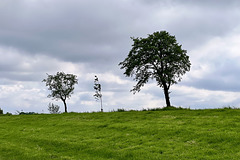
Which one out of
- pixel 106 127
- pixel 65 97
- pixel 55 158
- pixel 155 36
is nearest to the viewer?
pixel 55 158

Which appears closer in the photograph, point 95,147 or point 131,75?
point 95,147

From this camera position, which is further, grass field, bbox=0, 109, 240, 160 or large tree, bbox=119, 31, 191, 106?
large tree, bbox=119, 31, 191, 106

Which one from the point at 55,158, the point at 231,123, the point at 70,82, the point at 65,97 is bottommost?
the point at 55,158

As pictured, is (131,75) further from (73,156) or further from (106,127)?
(73,156)

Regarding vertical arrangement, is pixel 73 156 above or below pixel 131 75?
below

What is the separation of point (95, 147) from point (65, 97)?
67.6 meters

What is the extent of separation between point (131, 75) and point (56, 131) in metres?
30.8

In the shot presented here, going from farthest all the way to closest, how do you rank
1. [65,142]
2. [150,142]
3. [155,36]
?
[155,36]
[65,142]
[150,142]

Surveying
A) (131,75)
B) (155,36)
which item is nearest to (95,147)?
(131,75)

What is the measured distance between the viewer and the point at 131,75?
56062 millimetres

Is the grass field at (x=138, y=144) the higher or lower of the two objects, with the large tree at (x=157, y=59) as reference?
lower

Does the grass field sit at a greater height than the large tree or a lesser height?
lesser

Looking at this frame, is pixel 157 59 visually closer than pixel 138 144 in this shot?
No

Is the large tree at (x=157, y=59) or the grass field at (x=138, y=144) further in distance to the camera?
the large tree at (x=157, y=59)
